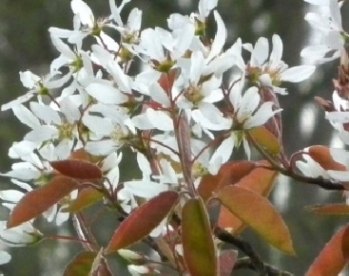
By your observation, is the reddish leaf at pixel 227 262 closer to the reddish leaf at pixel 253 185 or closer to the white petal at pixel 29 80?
the reddish leaf at pixel 253 185

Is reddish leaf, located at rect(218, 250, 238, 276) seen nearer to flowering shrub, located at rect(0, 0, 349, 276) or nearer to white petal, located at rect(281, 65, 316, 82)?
flowering shrub, located at rect(0, 0, 349, 276)

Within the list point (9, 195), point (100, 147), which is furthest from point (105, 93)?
point (9, 195)

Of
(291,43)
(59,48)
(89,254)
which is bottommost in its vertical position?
(291,43)

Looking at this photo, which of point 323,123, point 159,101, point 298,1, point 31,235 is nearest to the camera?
point 159,101

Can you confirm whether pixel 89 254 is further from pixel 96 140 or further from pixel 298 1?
pixel 298 1

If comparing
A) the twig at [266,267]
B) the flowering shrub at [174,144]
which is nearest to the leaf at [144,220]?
the flowering shrub at [174,144]

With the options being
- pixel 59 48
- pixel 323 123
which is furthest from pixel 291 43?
pixel 59 48

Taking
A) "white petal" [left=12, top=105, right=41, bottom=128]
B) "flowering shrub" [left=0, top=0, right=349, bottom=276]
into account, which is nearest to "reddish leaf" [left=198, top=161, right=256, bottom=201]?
"flowering shrub" [left=0, top=0, right=349, bottom=276]
